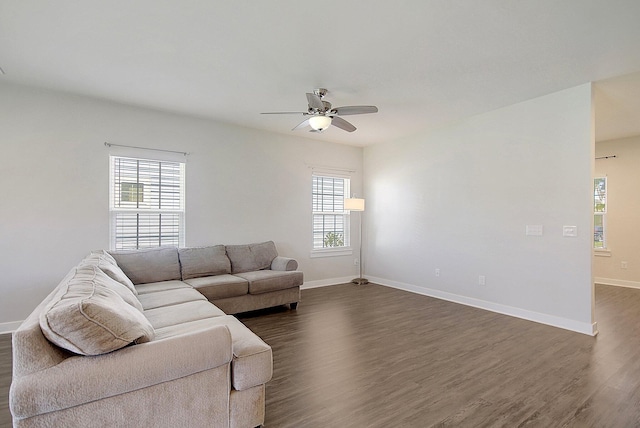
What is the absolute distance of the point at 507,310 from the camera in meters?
4.23

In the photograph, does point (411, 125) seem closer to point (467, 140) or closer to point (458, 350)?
point (467, 140)

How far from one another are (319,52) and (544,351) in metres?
3.52

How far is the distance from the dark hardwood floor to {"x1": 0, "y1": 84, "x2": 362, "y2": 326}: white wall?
2.99 ft

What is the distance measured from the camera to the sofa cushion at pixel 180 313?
2.38m

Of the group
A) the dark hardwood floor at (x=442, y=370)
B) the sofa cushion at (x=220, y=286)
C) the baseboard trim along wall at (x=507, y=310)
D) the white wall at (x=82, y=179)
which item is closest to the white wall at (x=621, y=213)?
the dark hardwood floor at (x=442, y=370)

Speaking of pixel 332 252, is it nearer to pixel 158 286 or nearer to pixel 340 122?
pixel 340 122

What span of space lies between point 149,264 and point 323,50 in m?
3.16

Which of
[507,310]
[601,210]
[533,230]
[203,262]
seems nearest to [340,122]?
[203,262]

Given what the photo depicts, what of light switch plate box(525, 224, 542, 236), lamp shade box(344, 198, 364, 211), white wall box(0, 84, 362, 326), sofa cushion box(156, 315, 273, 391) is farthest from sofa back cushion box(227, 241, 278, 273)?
light switch plate box(525, 224, 542, 236)

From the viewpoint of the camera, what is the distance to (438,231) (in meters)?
5.16

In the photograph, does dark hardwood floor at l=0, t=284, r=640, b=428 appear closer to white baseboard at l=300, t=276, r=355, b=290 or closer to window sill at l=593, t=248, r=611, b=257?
white baseboard at l=300, t=276, r=355, b=290

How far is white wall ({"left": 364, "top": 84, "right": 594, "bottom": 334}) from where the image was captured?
362 cm

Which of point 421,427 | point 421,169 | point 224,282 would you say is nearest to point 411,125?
point 421,169

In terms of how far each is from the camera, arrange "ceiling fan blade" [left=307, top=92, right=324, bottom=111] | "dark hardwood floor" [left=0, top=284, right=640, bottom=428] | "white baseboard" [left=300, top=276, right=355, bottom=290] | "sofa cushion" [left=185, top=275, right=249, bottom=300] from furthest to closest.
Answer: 1. "white baseboard" [left=300, top=276, right=355, bottom=290]
2. "sofa cushion" [left=185, top=275, right=249, bottom=300]
3. "ceiling fan blade" [left=307, top=92, right=324, bottom=111]
4. "dark hardwood floor" [left=0, top=284, right=640, bottom=428]
